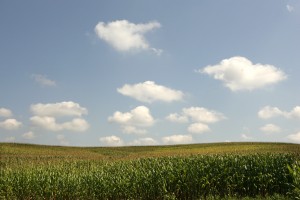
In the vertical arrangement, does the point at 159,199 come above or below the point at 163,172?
below

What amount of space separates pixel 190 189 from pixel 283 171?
536cm

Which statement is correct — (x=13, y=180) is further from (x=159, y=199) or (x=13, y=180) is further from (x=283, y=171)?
(x=283, y=171)

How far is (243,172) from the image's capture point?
69.9 feet

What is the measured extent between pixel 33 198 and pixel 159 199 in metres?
6.46

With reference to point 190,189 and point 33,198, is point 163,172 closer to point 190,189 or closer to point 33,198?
point 190,189

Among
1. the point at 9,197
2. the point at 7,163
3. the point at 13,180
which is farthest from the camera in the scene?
→ the point at 7,163

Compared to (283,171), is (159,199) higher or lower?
lower

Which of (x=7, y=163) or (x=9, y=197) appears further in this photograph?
(x=7, y=163)

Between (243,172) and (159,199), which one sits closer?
(159,199)

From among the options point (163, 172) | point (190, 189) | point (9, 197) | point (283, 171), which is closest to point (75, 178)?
point (9, 197)

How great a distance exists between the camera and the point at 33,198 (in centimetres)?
1967

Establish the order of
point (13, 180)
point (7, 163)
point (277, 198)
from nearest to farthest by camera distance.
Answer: point (277, 198) → point (13, 180) → point (7, 163)

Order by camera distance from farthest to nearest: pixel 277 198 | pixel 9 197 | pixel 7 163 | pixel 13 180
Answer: pixel 7 163, pixel 13 180, pixel 9 197, pixel 277 198

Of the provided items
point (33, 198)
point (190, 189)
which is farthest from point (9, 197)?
point (190, 189)
